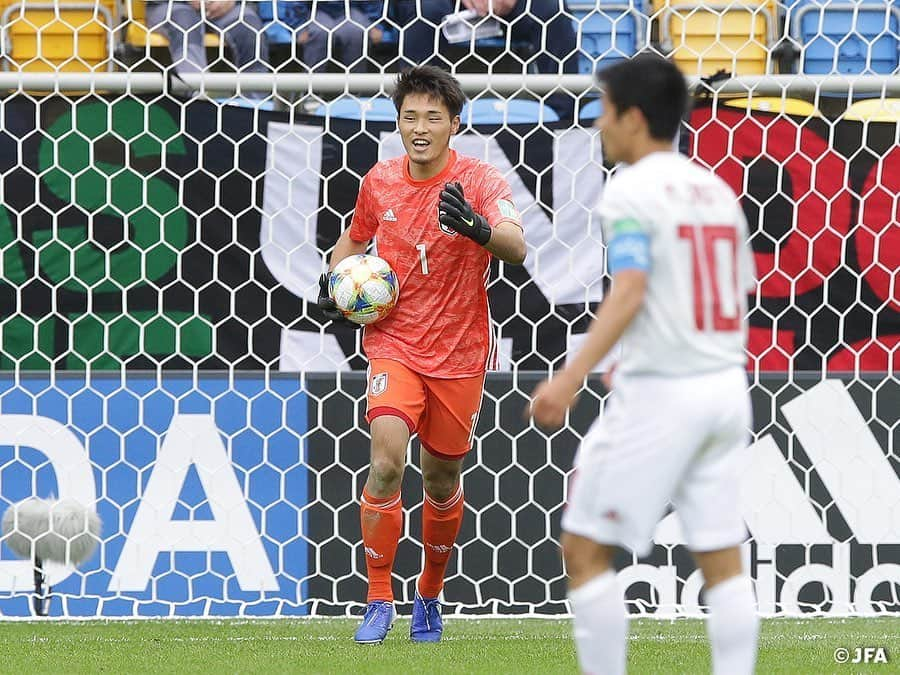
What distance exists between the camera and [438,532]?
4.94 metres

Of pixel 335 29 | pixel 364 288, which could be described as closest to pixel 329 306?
pixel 364 288

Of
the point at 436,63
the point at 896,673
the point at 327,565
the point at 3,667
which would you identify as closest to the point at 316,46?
the point at 436,63

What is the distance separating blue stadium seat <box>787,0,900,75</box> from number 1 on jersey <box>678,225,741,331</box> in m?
3.75

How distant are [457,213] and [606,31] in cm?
275

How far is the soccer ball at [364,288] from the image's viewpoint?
466 cm

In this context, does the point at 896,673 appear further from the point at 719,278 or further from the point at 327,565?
the point at 327,565

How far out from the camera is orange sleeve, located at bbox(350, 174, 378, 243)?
16.1 ft

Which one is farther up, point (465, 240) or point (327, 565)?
point (465, 240)

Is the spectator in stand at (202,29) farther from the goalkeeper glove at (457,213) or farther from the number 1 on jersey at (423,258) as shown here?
the goalkeeper glove at (457,213)

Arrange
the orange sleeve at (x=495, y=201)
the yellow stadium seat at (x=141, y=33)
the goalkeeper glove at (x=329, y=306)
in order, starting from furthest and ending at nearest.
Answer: the yellow stadium seat at (x=141, y=33) < the goalkeeper glove at (x=329, y=306) < the orange sleeve at (x=495, y=201)

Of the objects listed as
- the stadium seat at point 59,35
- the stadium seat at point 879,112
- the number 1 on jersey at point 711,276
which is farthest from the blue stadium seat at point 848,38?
the number 1 on jersey at point 711,276

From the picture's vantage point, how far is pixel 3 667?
13.9ft

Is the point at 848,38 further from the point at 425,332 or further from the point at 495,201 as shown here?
the point at 425,332

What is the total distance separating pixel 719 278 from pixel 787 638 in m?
2.40
